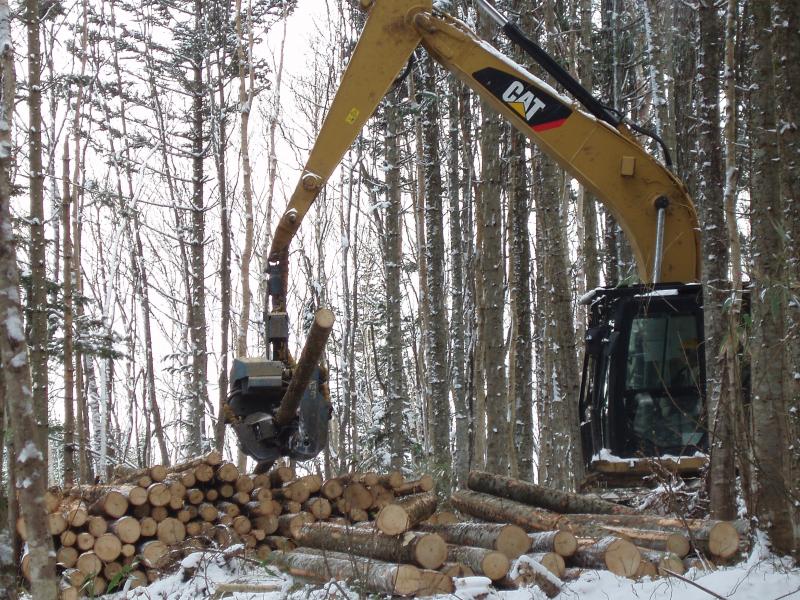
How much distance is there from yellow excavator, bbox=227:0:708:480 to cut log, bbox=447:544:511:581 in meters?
2.23

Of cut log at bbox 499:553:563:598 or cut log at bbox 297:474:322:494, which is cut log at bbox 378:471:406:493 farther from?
cut log at bbox 499:553:563:598

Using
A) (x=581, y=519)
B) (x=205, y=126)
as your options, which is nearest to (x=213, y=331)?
(x=205, y=126)

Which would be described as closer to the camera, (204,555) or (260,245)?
(204,555)

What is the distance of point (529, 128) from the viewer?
27.7 feet

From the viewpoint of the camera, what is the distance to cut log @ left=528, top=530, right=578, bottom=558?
18.6 ft

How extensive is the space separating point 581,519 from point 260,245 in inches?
753

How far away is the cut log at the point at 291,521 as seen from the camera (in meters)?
8.09

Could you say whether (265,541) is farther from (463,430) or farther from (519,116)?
(463,430)

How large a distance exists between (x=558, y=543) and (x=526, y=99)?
4.40 meters

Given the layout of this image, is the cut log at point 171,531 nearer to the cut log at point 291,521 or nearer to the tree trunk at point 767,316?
the cut log at point 291,521

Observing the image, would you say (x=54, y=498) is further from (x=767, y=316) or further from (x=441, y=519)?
(x=767, y=316)

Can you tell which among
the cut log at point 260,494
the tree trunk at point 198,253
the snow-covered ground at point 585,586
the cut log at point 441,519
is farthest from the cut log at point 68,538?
the tree trunk at point 198,253

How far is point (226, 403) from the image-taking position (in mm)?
7883

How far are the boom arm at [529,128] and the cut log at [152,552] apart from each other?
3140 mm
